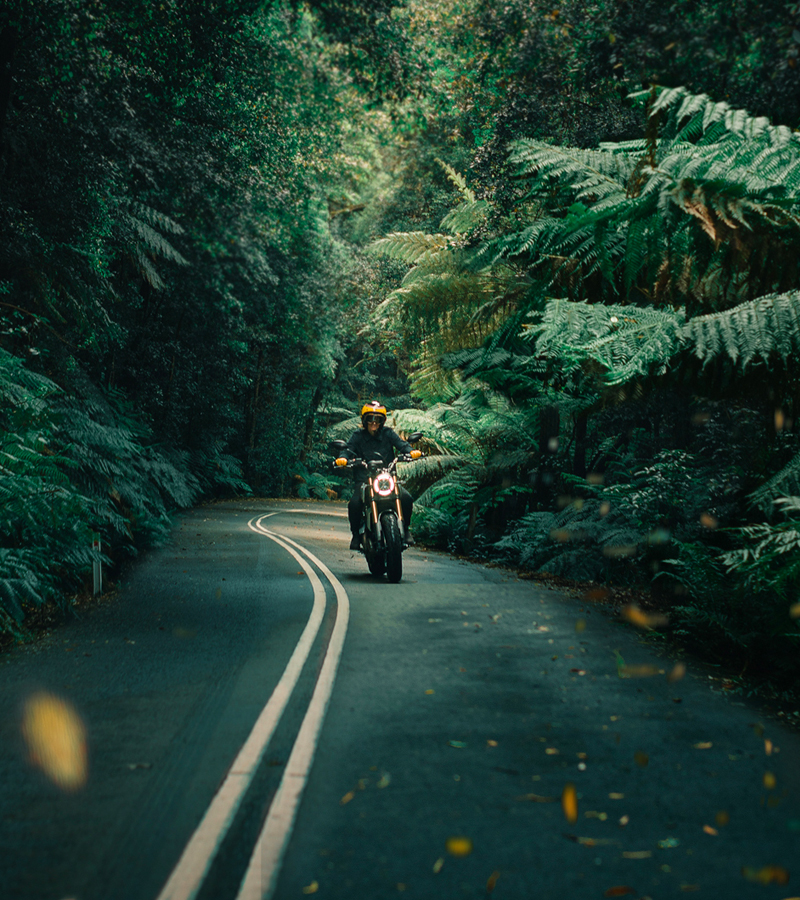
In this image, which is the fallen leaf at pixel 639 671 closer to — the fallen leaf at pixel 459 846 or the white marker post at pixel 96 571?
the fallen leaf at pixel 459 846

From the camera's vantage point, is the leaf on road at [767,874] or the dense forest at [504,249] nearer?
the leaf on road at [767,874]

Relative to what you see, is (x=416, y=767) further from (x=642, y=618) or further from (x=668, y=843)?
(x=642, y=618)

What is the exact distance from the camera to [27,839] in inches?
153

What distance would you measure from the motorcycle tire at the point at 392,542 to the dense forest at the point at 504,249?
8.19ft

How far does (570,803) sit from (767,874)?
0.96m

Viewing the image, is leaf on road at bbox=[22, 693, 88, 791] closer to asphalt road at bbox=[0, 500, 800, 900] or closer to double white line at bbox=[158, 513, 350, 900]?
asphalt road at bbox=[0, 500, 800, 900]

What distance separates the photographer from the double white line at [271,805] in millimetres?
3486

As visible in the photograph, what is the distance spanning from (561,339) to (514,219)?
678 centimetres

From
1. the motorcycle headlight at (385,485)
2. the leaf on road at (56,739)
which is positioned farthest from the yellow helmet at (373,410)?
the leaf on road at (56,739)

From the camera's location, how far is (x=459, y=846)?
12.3 feet

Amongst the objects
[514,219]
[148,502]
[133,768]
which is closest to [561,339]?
[133,768]

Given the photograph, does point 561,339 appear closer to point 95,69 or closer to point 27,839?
point 27,839

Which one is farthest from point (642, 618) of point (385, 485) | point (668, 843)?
point (668, 843)

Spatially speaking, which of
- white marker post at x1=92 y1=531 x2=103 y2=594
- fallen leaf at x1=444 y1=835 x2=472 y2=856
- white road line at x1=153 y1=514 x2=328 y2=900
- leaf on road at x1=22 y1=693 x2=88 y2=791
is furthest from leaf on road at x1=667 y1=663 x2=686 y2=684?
white marker post at x1=92 y1=531 x2=103 y2=594
